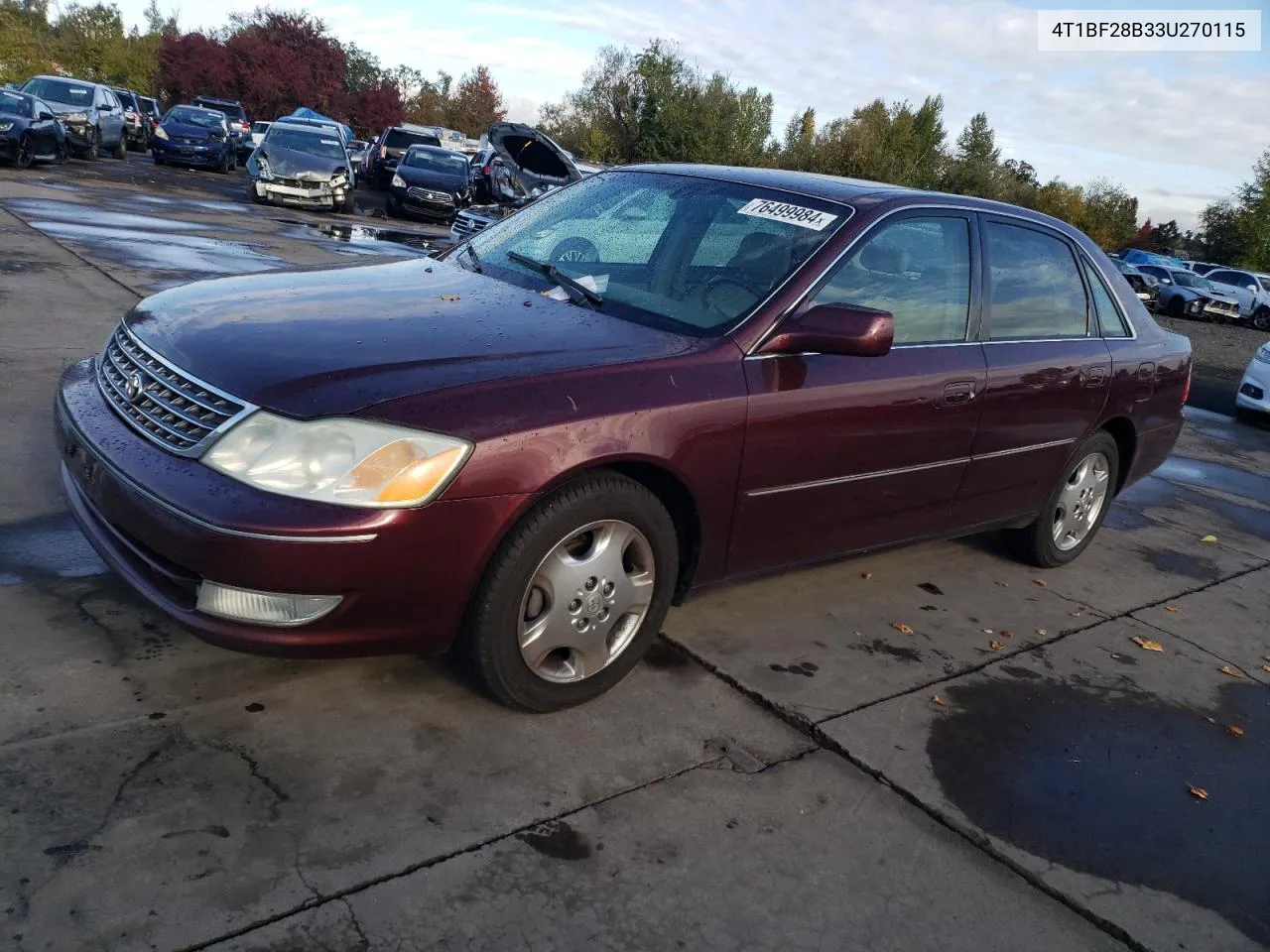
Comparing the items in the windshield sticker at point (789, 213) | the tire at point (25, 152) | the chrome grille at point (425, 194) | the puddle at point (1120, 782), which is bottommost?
the puddle at point (1120, 782)

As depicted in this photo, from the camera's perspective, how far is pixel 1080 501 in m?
5.23

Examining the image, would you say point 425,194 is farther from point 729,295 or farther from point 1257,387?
point 729,295

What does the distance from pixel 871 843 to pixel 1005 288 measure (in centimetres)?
257

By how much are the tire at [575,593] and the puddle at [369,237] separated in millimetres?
11105

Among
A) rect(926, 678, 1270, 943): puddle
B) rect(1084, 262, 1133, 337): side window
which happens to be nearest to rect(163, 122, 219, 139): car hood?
rect(1084, 262, 1133, 337): side window

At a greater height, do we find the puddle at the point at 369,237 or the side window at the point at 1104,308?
the side window at the point at 1104,308

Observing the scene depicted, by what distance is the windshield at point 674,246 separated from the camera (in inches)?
141

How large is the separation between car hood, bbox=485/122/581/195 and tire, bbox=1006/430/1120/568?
6550mm

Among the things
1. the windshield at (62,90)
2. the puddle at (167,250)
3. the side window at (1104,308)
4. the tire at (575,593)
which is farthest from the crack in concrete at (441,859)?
the windshield at (62,90)

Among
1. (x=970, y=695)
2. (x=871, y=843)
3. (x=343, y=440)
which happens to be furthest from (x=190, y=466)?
(x=970, y=695)

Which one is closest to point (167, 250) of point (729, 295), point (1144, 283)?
point (729, 295)

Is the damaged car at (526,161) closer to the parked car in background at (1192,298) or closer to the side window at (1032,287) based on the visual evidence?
the side window at (1032,287)

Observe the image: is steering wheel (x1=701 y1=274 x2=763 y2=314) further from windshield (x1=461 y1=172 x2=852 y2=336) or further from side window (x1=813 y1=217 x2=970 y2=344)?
side window (x1=813 y1=217 x2=970 y2=344)

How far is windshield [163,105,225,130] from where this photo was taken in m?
26.8
